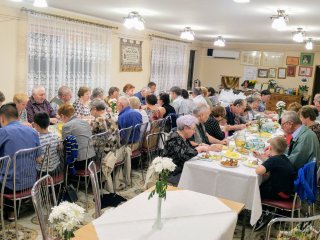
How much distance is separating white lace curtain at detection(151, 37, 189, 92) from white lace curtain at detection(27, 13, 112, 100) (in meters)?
2.01

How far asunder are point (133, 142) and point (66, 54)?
8.56 feet

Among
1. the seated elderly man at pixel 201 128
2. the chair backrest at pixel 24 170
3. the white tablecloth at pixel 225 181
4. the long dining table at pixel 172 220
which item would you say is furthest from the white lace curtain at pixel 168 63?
the long dining table at pixel 172 220

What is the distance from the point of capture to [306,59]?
10.6 metres

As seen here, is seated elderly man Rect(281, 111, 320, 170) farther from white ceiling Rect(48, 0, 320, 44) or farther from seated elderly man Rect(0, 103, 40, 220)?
seated elderly man Rect(0, 103, 40, 220)

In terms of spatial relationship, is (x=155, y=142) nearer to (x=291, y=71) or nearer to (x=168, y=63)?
(x=168, y=63)

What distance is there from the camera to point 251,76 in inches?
453

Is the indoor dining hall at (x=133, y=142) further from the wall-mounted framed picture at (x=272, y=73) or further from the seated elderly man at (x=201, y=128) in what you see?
the wall-mounted framed picture at (x=272, y=73)

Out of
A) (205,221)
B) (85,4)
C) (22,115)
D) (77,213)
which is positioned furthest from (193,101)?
(77,213)

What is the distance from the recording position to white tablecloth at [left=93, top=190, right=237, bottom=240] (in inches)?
79.0

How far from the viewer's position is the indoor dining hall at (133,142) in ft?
7.41

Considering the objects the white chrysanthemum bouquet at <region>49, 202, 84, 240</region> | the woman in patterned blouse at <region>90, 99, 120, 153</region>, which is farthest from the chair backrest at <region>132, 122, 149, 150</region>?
the white chrysanthemum bouquet at <region>49, 202, 84, 240</region>

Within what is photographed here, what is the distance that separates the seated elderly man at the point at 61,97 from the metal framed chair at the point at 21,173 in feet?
8.18

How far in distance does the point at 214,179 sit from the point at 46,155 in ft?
5.26

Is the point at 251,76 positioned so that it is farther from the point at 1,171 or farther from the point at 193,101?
the point at 1,171
